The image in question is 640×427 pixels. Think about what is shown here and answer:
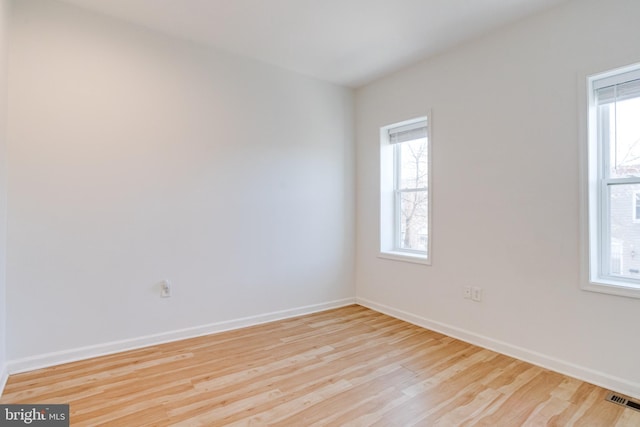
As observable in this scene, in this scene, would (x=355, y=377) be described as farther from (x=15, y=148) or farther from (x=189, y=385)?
(x=15, y=148)

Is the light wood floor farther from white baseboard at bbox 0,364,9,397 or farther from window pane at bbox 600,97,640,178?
window pane at bbox 600,97,640,178

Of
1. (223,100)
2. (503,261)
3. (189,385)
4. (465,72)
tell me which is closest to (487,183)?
(503,261)

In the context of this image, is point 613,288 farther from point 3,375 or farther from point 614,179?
point 3,375

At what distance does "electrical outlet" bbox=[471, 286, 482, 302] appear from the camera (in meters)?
2.93

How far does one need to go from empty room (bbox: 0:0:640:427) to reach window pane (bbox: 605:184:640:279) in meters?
0.01

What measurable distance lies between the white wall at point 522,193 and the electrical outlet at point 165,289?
2305 mm

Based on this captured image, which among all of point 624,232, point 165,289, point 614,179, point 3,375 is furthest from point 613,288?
point 3,375

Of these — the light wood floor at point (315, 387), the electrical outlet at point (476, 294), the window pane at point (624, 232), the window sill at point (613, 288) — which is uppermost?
the window pane at point (624, 232)

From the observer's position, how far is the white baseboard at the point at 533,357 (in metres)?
2.17

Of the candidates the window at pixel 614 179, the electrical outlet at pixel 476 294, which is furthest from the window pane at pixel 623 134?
the electrical outlet at pixel 476 294

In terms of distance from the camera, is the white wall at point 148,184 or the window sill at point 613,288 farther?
the white wall at point 148,184

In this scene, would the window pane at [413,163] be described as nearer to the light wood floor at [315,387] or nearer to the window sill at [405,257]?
the window sill at [405,257]

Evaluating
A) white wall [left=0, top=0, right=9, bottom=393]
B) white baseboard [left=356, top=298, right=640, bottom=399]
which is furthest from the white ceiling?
white baseboard [left=356, top=298, right=640, bottom=399]

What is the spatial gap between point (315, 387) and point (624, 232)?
230 centimetres
